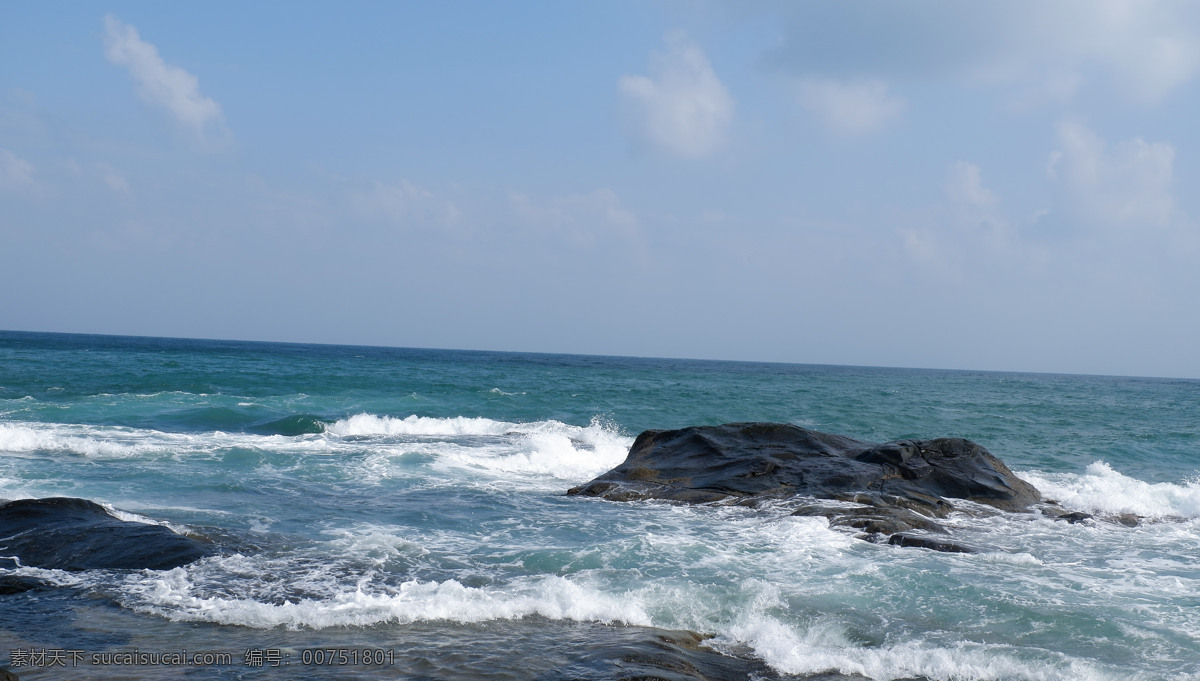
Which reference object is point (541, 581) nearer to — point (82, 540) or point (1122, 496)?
point (82, 540)

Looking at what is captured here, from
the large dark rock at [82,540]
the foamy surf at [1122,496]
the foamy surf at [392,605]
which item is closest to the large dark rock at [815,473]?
the foamy surf at [1122,496]

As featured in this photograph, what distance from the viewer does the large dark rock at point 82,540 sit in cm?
850

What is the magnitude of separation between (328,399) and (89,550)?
24.3m

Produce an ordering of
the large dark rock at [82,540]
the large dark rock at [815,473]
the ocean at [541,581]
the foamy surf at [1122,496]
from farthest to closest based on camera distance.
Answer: the foamy surf at [1122,496] < the large dark rock at [815,473] < the large dark rock at [82,540] < the ocean at [541,581]

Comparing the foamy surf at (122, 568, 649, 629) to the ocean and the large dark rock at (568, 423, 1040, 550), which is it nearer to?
the ocean

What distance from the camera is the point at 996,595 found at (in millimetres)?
8281

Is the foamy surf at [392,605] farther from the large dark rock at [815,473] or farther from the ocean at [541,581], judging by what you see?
the large dark rock at [815,473]

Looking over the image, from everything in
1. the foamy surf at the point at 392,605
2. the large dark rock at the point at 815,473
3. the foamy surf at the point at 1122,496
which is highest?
the large dark rock at the point at 815,473

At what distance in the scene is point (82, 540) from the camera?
8938 millimetres

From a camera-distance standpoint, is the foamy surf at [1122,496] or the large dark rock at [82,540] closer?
the large dark rock at [82,540]

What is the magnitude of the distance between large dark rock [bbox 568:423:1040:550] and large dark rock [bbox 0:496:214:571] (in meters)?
6.84

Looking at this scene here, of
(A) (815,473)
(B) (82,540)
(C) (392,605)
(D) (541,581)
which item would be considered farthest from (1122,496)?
(B) (82,540)

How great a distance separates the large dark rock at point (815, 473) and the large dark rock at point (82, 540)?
269 inches

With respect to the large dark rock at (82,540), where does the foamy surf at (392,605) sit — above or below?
below
